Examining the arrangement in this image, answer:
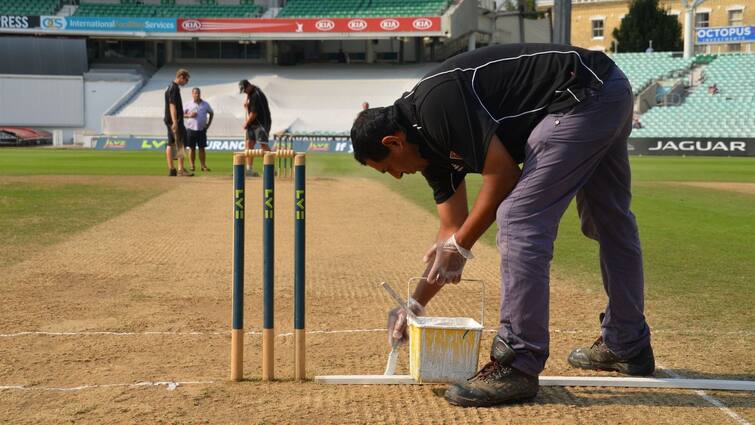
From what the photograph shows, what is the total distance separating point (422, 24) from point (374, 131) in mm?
48183

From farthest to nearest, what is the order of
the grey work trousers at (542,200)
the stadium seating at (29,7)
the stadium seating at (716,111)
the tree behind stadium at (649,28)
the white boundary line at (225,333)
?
the tree behind stadium at (649,28)
the stadium seating at (29,7)
the stadium seating at (716,111)
the white boundary line at (225,333)
the grey work trousers at (542,200)

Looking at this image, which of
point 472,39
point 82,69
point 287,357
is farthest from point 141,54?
point 287,357

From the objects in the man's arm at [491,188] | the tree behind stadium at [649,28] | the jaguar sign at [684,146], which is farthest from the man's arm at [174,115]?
the tree behind stadium at [649,28]

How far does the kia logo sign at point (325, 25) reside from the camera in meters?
51.9

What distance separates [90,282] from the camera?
7.29 m

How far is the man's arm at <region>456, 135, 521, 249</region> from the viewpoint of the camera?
3809 mm

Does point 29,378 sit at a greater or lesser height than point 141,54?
lesser

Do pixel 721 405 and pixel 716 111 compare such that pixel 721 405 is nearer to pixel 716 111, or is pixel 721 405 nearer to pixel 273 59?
pixel 716 111

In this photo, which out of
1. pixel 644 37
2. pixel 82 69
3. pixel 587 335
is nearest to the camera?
pixel 587 335

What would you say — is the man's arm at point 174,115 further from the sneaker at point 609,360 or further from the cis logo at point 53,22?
the cis logo at point 53,22

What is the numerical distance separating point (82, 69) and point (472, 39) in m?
25.3

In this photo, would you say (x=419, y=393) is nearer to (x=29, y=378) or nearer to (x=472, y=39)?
(x=29, y=378)

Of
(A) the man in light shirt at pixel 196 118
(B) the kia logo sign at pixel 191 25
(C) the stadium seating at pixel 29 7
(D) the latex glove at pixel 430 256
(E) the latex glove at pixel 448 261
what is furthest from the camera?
(C) the stadium seating at pixel 29 7

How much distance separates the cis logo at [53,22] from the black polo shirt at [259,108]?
39759 mm
